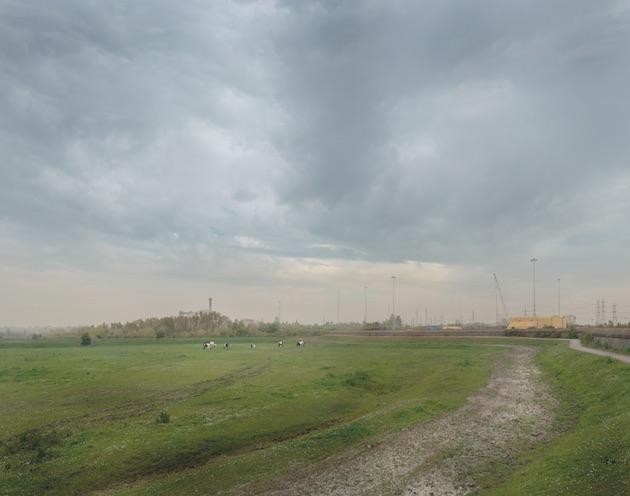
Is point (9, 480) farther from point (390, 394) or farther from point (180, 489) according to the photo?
point (390, 394)

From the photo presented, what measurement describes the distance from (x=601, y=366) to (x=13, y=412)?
200 ft

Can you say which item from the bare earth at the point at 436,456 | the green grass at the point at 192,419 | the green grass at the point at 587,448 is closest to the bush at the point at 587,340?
the green grass at the point at 192,419

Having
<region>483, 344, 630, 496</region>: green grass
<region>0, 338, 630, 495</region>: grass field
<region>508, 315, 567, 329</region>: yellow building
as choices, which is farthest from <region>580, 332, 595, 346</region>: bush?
<region>508, 315, 567, 329</region>: yellow building

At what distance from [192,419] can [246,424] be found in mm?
5108

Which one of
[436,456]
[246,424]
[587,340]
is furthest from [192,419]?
[587,340]

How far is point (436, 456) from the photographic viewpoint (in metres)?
32.6

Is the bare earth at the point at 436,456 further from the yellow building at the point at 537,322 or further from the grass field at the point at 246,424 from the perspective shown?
the yellow building at the point at 537,322

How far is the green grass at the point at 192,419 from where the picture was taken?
30672 mm

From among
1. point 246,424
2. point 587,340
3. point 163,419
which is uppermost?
point 587,340

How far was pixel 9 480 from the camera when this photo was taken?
A: 2947cm

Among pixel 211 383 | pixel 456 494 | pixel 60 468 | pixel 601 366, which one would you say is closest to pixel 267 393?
pixel 211 383

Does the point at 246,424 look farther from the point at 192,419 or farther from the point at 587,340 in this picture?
the point at 587,340

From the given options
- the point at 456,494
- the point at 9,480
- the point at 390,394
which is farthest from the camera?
the point at 390,394

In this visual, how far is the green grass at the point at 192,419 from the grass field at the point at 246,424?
0.13m
